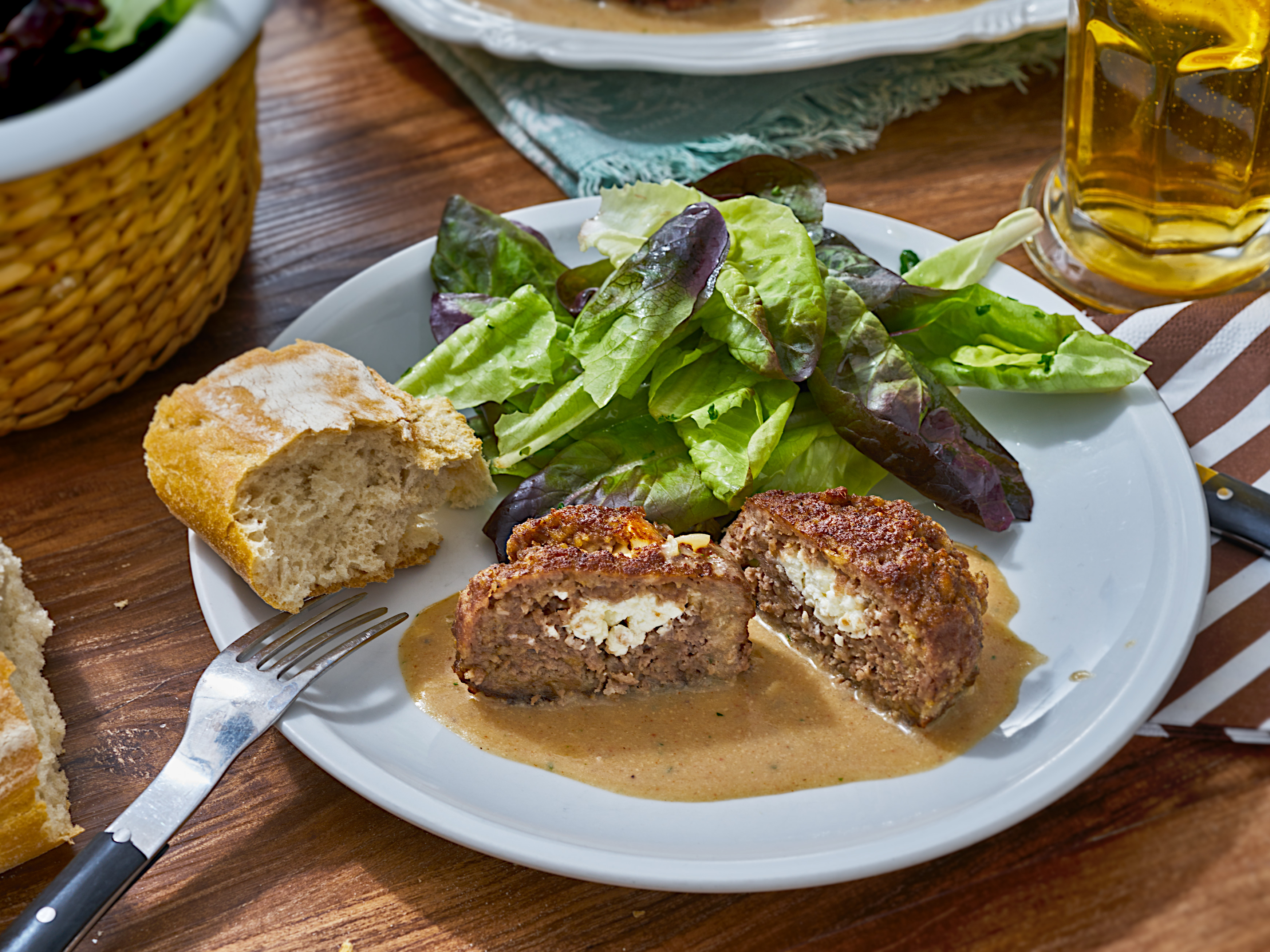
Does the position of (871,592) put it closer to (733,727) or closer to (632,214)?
(733,727)

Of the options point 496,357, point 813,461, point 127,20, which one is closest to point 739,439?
point 813,461

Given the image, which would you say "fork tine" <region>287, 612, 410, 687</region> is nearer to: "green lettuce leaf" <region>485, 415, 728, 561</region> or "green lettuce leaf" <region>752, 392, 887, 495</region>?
"green lettuce leaf" <region>485, 415, 728, 561</region>

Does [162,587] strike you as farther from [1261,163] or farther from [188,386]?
[1261,163]

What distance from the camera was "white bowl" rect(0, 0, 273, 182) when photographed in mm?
2328

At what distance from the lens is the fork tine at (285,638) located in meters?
2.36

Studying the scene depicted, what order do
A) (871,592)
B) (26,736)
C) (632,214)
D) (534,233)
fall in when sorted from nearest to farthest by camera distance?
1. (26,736)
2. (871,592)
3. (632,214)
4. (534,233)

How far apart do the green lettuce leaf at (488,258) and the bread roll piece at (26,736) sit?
1.32 metres

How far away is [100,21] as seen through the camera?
104 inches

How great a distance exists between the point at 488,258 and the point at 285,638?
1.26 meters

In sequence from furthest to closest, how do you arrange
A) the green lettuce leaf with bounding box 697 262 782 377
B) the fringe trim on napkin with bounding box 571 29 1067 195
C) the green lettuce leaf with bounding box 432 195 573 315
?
the fringe trim on napkin with bounding box 571 29 1067 195 → the green lettuce leaf with bounding box 432 195 573 315 → the green lettuce leaf with bounding box 697 262 782 377

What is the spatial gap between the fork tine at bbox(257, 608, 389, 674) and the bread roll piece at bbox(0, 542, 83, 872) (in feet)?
1.45

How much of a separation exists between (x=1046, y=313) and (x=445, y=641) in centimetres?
173

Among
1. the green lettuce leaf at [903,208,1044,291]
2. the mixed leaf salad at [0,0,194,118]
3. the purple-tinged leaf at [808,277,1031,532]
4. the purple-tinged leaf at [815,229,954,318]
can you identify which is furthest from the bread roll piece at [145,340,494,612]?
the green lettuce leaf at [903,208,1044,291]

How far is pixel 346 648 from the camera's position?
7.94 ft
